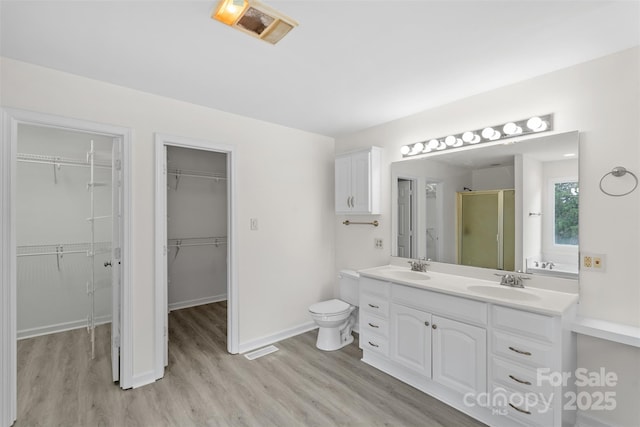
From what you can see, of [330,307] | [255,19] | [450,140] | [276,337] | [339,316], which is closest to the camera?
[255,19]

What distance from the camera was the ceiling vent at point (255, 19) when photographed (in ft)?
4.63

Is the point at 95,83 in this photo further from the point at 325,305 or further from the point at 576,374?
the point at 576,374

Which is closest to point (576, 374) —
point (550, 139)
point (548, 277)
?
point (548, 277)

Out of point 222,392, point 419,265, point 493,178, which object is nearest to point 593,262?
point 493,178

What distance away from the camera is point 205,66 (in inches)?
79.4

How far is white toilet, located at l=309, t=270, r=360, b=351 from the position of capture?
301 centimetres

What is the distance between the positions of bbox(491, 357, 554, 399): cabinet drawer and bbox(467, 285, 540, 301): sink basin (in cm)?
45

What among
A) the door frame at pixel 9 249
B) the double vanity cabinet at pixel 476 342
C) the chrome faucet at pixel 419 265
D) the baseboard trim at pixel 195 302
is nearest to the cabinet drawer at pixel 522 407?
the double vanity cabinet at pixel 476 342

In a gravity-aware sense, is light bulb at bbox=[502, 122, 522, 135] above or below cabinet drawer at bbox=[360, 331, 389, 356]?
above

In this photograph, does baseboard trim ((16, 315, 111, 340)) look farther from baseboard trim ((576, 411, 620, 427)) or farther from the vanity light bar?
baseboard trim ((576, 411, 620, 427))

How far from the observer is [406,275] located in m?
2.79

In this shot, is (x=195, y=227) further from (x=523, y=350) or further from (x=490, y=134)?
(x=523, y=350)

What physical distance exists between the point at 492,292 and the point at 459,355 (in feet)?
1.74

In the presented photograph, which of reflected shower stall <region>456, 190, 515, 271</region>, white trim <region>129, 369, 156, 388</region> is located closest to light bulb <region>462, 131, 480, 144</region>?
reflected shower stall <region>456, 190, 515, 271</region>
